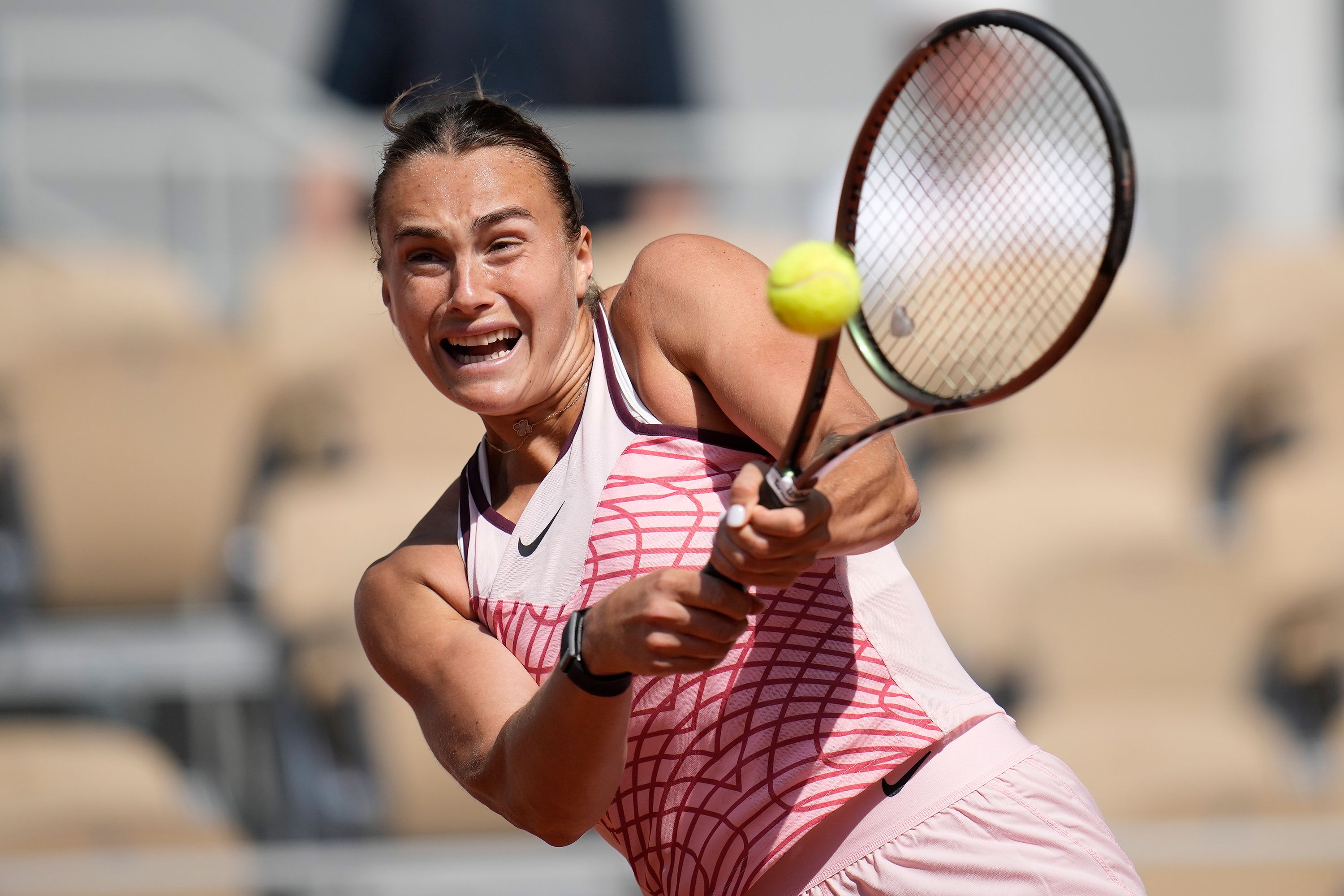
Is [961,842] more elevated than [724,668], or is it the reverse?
[724,668]

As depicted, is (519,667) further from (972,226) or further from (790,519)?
(972,226)

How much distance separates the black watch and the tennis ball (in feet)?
1.28

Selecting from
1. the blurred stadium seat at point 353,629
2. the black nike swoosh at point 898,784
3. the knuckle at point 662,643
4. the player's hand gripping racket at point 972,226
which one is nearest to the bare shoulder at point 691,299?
the player's hand gripping racket at point 972,226

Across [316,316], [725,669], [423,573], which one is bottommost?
[725,669]

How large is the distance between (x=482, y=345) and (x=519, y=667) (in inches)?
14.6

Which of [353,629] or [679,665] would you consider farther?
[353,629]

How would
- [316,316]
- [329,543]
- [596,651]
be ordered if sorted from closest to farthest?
[596,651] → [329,543] → [316,316]

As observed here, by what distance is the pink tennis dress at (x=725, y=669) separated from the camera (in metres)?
1.87

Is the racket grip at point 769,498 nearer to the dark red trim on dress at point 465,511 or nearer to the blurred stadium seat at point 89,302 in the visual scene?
the dark red trim on dress at point 465,511

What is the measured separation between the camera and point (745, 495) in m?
1.57

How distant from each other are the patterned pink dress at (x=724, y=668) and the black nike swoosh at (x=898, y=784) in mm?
20

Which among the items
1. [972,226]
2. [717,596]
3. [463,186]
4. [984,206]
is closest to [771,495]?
[717,596]

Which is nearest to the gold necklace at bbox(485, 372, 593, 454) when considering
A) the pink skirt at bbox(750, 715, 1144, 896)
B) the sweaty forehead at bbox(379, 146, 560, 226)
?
the sweaty forehead at bbox(379, 146, 560, 226)

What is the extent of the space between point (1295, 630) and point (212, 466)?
9.21 ft
